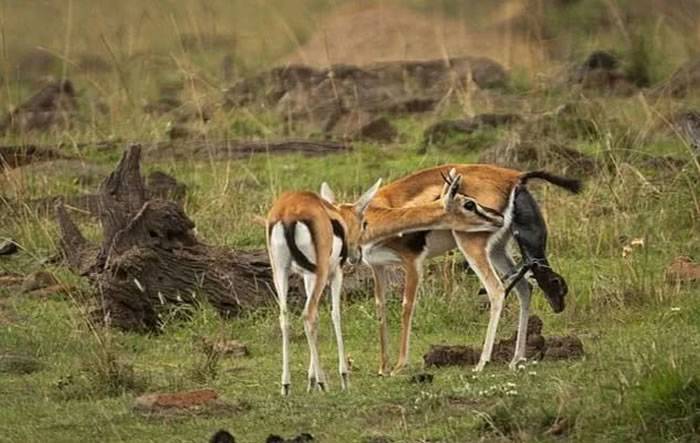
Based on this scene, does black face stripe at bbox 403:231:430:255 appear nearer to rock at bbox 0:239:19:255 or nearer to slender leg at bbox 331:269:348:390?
slender leg at bbox 331:269:348:390

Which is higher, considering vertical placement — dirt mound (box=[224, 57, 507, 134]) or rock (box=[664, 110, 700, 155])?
rock (box=[664, 110, 700, 155])

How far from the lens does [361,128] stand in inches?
643

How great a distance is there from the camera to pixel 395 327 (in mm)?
9867

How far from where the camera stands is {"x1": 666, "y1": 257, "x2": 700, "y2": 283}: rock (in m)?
9.86

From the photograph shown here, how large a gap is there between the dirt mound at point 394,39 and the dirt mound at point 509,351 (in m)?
13.9

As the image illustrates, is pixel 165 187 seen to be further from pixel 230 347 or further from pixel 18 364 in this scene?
pixel 18 364

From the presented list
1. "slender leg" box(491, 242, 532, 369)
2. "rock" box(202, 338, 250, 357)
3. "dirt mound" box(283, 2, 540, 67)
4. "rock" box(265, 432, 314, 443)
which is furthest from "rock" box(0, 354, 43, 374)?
"dirt mound" box(283, 2, 540, 67)

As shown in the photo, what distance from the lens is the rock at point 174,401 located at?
7203 millimetres

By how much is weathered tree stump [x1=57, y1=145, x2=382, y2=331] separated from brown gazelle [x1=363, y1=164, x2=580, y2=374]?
1262mm

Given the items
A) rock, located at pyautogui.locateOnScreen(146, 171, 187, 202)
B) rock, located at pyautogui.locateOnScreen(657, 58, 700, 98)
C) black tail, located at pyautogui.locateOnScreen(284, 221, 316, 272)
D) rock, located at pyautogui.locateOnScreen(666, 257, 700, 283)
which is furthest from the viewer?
rock, located at pyautogui.locateOnScreen(657, 58, 700, 98)

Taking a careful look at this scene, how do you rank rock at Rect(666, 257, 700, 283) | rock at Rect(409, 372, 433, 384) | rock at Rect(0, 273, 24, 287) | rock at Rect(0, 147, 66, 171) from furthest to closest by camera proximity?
rock at Rect(0, 147, 66, 171), rock at Rect(0, 273, 24, 287), rock at Rect(666, 257, 700, 283), rock at Rect(409, 372, 433, 384)

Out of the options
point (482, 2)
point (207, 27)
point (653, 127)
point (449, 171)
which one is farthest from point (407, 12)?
point (449, 171)

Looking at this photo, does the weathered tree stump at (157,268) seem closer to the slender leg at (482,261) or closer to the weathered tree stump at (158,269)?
the weathered tree stump at (158,269)

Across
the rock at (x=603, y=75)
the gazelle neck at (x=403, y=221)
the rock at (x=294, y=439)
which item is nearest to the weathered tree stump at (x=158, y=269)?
the gazelle neck at (x=403, y=221)
